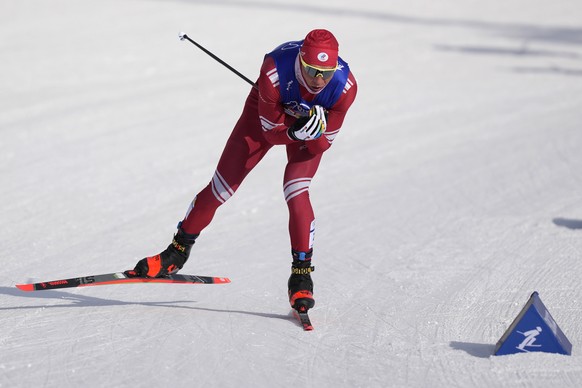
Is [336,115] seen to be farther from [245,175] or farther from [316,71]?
[245,175]

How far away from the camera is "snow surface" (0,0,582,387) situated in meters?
5.15

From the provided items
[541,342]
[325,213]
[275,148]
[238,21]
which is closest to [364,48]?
[238,21]

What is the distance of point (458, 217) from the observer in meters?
8.27

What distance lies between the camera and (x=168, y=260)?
6.06 metres

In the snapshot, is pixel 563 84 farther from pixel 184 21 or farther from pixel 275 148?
pixel 184 21

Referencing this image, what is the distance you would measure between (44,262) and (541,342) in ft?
12.6

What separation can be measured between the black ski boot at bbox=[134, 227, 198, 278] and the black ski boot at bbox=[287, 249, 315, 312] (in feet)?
2.51

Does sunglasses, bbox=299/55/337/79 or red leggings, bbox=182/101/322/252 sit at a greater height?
sunglasses, bbox=299/55/337/79

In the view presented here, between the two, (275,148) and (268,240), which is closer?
(268,240)

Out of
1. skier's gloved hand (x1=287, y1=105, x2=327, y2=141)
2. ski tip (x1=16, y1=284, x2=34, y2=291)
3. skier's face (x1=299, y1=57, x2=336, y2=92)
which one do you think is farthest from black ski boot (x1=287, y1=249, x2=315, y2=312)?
ski tip (x1=16, y1=284, x2=34, y2=291)

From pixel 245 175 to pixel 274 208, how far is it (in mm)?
2545

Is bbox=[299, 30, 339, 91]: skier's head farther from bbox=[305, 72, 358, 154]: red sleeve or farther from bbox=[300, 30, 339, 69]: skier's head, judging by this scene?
bbox=[305, 72, 358, 154]: red sleeve

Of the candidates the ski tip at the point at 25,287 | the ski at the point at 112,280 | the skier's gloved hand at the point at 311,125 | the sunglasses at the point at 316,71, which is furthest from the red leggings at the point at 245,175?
the ski tip at the point at 25,287

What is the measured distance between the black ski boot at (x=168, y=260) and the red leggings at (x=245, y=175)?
8 cm
